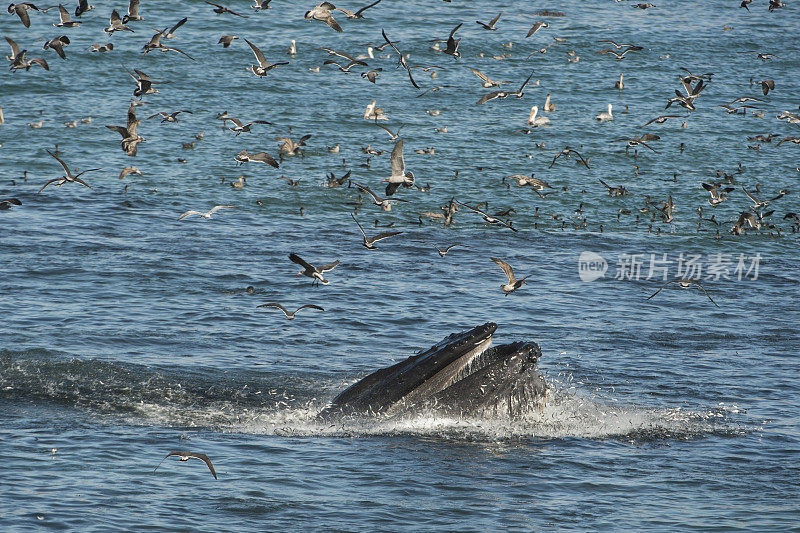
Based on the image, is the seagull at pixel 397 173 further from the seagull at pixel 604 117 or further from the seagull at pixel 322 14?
the seagull at pixel 604 117

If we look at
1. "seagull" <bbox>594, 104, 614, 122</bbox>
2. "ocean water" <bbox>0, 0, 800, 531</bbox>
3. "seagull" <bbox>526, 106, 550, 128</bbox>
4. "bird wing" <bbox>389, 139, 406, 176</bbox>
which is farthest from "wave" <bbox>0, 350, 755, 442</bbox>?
"seagull" <bbox>594, 104, 614, 122</bbox>

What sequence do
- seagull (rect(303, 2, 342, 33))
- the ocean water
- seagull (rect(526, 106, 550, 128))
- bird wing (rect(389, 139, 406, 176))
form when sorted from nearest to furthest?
the ocean water
bird wing (rect(389, 139, 406, 176))
seagull (rect(303, 2, 342, 33))
seagull (rect(526, 106, 550, 128))

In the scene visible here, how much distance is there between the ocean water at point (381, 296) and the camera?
12.5 m

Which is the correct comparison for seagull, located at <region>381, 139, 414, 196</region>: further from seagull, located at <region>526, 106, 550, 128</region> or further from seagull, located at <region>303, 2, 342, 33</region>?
seagull, located at <region>526, 106, 550, 128</region>

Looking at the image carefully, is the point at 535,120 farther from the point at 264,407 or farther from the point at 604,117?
the point at 264,407

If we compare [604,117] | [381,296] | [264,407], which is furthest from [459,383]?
[604,117]

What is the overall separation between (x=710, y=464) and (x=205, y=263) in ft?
42.8

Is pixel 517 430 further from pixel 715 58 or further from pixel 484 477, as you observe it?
pixel 715 58

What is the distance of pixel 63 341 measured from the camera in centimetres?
1811

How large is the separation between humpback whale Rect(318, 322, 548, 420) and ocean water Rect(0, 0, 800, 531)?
0.30 meters

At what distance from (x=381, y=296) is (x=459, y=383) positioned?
821 centimetres

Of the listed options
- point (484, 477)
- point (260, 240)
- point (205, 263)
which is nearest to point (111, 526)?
point (484, 477)

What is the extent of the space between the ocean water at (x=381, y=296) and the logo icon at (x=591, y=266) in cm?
8

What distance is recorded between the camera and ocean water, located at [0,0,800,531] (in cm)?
1253
